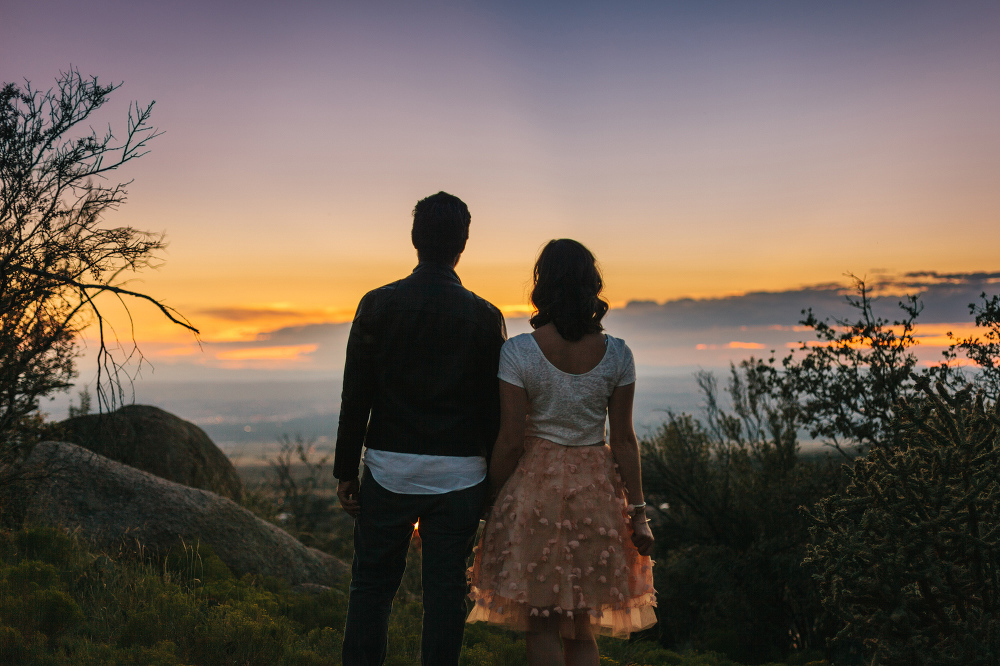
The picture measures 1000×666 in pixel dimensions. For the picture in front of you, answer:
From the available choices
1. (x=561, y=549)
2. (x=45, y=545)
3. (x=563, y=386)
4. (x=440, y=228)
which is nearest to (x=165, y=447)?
(x=45, y=545)

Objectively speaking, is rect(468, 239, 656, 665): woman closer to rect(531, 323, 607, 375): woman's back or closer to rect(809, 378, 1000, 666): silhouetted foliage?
rect(531, 323, 607, 375): woman's back

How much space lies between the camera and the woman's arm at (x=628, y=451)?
328 cm

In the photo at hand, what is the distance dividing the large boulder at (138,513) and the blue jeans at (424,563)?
13.1 feet

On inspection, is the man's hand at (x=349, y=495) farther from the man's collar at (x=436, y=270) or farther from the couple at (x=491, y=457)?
the man's collar at (x=436, y=270)

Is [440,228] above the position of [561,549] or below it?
above

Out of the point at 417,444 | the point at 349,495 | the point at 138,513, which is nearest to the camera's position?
the point at 417,444

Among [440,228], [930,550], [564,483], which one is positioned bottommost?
[930,550]

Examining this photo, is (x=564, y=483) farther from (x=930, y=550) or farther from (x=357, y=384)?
(x=930, y=550)

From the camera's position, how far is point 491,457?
3.29 m

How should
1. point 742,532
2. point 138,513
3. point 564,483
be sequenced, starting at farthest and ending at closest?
1. point 742,532
2. point 138,513
3. point 564,483

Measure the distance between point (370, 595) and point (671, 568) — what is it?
5382 millimetres

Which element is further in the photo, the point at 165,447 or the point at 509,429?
the point at 165,447

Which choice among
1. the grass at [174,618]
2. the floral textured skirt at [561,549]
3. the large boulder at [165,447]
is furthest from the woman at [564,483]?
the large boulder at [165,447]

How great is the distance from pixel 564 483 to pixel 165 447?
7696mm
